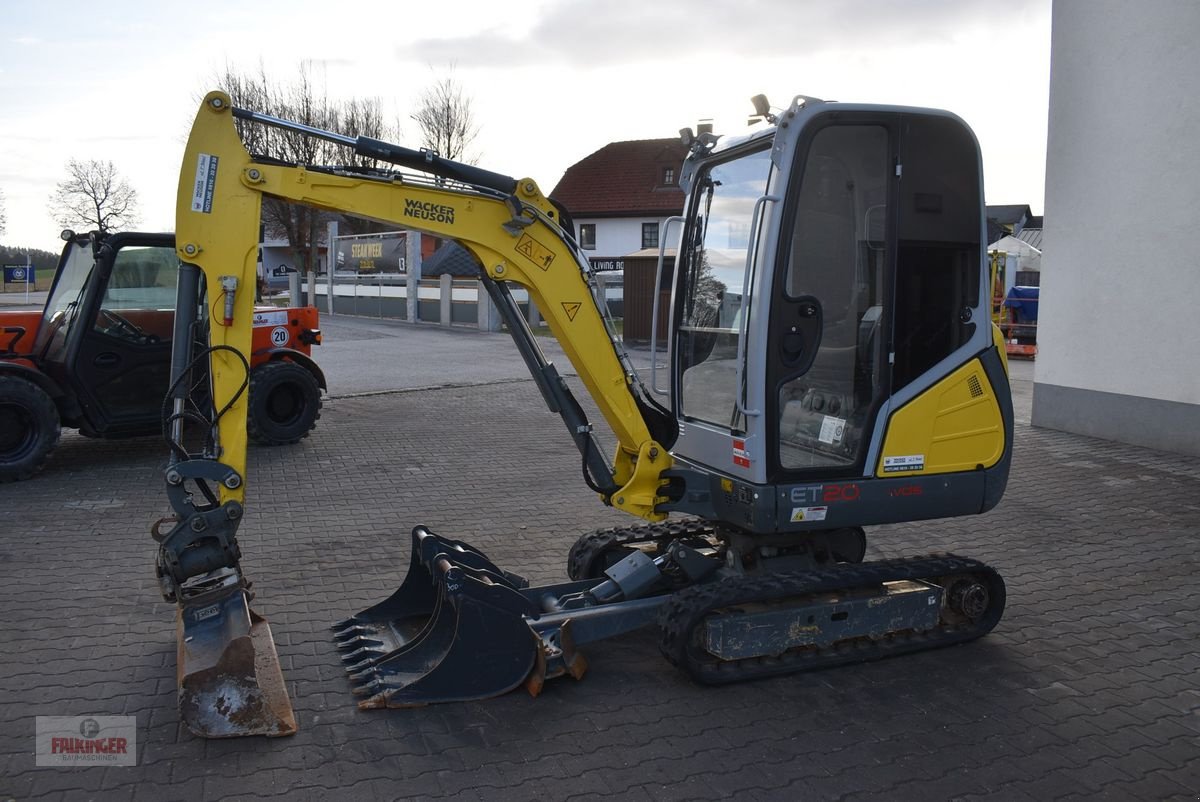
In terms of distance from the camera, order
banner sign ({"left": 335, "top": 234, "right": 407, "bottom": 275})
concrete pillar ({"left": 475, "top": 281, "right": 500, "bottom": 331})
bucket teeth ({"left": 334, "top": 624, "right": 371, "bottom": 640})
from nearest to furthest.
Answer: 1. bucket teeth ({"left": 334, "top": 624, "right": 371, "bottom": 640})
2. concrete pillar ({"left": 475, "top": 281, "right": 500, "bottom": 331})
3. banner sign ({"left": 335, "top": 234, "right": 407, "bottom": 275})

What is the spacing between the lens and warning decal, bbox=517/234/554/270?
15.3ft

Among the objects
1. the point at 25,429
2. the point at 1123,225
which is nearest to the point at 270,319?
the point at 25,429

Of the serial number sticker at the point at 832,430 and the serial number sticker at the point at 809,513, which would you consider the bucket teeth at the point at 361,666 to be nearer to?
the serial number sticker at the point at 809,513

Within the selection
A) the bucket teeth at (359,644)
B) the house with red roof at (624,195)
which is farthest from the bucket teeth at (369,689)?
the house with red roof at (624,195)

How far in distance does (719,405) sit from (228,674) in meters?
2.60

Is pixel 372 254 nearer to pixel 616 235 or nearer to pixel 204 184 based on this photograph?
pixel 616 235

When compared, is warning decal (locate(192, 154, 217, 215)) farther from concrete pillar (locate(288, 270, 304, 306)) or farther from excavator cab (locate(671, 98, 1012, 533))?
concrete pillar (locate(288, 270, 304, 306))

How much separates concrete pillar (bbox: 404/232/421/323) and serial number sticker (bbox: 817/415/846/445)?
24.9 m

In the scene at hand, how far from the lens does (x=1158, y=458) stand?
9.73m

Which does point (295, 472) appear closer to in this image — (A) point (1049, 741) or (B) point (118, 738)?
(B) point (118, 738)

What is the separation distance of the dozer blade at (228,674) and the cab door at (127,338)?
506 centimetres

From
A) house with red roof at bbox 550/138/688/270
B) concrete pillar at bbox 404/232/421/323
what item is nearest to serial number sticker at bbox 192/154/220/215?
concrete pillar at bbox 404/232/421/323

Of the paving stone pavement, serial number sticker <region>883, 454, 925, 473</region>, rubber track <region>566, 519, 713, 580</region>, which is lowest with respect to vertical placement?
the paving stone pavement

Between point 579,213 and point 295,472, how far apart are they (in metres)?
44.3
